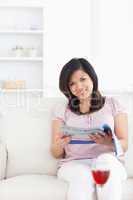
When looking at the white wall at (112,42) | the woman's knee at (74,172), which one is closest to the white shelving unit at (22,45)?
the white wall at (112,42)

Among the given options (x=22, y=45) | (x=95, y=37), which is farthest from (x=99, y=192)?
(x=22, y=45)

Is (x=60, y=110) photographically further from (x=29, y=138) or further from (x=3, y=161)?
(x=3, y=161)

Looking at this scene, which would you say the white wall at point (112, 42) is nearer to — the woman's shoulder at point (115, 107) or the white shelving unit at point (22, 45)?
the white shelving unit at point (22, 45)

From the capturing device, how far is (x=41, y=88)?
16.1ft

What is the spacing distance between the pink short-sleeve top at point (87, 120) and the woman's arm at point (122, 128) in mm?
23

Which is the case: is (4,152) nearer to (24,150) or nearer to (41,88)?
(24,150)

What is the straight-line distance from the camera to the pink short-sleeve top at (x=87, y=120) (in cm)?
229

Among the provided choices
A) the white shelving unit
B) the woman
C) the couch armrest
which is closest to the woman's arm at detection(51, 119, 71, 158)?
the woman

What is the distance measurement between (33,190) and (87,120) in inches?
19.1

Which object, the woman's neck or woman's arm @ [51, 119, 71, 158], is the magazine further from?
the woman's neck

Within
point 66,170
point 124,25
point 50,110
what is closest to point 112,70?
point 124,25

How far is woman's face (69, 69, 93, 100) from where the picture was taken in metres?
2.38

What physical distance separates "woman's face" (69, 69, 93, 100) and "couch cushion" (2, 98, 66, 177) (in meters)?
0.19

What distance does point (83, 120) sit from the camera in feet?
7.70
